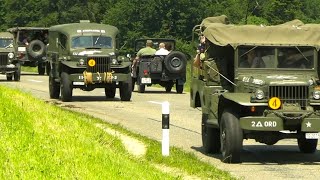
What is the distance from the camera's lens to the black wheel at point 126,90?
29.2 meters

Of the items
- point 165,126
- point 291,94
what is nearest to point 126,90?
point 165,126

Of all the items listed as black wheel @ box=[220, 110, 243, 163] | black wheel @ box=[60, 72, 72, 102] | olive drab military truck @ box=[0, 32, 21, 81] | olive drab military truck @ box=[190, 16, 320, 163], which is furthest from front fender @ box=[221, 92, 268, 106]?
olive drab military truck @ box=[0, 32, 21, 81]

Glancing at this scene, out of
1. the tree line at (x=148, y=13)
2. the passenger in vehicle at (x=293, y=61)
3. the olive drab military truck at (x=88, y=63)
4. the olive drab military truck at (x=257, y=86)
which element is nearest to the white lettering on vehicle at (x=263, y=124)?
the olive drab military truck at (x=257, y=86)

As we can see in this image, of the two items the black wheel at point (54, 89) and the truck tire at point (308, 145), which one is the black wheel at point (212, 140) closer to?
the truck tire at point (308, 145)

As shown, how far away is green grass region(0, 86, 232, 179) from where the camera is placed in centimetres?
1138

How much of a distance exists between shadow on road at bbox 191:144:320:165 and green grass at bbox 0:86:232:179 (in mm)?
914

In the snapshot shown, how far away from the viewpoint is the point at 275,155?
53.2ft

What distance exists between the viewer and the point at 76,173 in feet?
36.7

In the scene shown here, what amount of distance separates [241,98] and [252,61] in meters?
1.41

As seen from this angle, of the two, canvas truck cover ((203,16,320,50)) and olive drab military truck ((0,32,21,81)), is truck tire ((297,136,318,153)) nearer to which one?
canvas truck cover ((203,16,320,50))

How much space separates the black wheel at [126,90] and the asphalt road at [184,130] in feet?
0.60

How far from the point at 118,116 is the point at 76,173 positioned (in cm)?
1282

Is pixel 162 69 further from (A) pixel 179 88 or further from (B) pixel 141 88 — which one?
(B) pixel 141 88

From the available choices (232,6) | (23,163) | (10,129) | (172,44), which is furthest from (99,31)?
(232,6)
